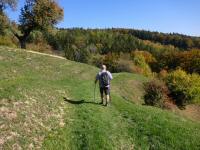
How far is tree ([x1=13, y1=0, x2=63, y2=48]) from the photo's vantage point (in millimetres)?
63656

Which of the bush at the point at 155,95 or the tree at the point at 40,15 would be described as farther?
the tree at the point at 40,15

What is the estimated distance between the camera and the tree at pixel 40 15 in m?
63.7

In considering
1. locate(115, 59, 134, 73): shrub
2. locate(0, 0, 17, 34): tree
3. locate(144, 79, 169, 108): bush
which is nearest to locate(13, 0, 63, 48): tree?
locate(0, 0, 17, 34): tree

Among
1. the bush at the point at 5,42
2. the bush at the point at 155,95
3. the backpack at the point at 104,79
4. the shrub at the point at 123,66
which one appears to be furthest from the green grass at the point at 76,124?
the shrub at the point at 123,66

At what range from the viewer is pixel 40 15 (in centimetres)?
6372

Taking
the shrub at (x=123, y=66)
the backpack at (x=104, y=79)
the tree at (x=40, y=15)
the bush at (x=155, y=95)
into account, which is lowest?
the shrub at (x=123, y=66)

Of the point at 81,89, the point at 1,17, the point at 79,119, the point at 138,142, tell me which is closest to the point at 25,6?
the point at 1,17

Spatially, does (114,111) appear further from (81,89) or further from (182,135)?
(81,89)

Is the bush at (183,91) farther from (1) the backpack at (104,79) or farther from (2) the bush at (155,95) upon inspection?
(1) the backpack at (104,79)

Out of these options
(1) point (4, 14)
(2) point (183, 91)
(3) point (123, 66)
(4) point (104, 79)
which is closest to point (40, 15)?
(1) point (4, 14)

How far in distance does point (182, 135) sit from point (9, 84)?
1417 cm

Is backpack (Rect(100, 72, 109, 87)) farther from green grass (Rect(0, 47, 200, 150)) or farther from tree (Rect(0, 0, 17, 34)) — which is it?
tree (Rect(0, 0, 17, 34))

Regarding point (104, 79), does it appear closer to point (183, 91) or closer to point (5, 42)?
point (183, 91)

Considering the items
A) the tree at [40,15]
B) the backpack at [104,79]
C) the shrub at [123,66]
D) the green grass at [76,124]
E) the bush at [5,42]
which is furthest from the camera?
the shrub at [123,66]
